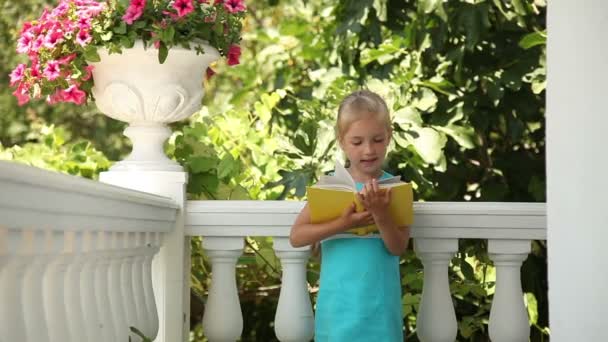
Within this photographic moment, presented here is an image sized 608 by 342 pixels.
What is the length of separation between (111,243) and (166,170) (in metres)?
0.70

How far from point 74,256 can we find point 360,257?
2.78 feet

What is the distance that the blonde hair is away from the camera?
2818 millimetres

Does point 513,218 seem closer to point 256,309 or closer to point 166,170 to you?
point 166,170

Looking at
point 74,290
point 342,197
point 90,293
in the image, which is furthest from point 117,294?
point 342,197

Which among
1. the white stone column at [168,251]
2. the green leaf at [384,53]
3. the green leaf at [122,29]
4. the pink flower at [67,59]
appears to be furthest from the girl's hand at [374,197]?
the green leaf at [384,53]

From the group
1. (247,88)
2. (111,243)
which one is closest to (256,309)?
(247,88)

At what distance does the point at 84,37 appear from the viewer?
312cm

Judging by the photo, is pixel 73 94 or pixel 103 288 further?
pixel 73 94

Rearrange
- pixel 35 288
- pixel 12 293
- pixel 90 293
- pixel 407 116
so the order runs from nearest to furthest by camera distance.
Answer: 1. pixel 12 293
2. pixel 35 288
3. pixel 90 293
4. pixel 407 116

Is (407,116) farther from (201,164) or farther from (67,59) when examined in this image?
(67,59)

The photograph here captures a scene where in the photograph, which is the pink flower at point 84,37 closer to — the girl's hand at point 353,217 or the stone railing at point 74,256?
the stone railing at point 74,256

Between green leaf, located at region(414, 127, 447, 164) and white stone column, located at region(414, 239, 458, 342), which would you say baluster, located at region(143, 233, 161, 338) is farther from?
green leaf, located at region(414, 127, 447, 164)

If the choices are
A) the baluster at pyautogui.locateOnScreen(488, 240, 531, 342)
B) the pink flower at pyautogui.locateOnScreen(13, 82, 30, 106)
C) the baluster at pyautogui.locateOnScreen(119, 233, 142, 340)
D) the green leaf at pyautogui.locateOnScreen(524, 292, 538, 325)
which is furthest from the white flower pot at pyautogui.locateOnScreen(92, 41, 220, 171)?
the green leaf at pyautogui.locateOnScreen(524, 292, 538, 325)

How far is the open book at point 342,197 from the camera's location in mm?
2744
